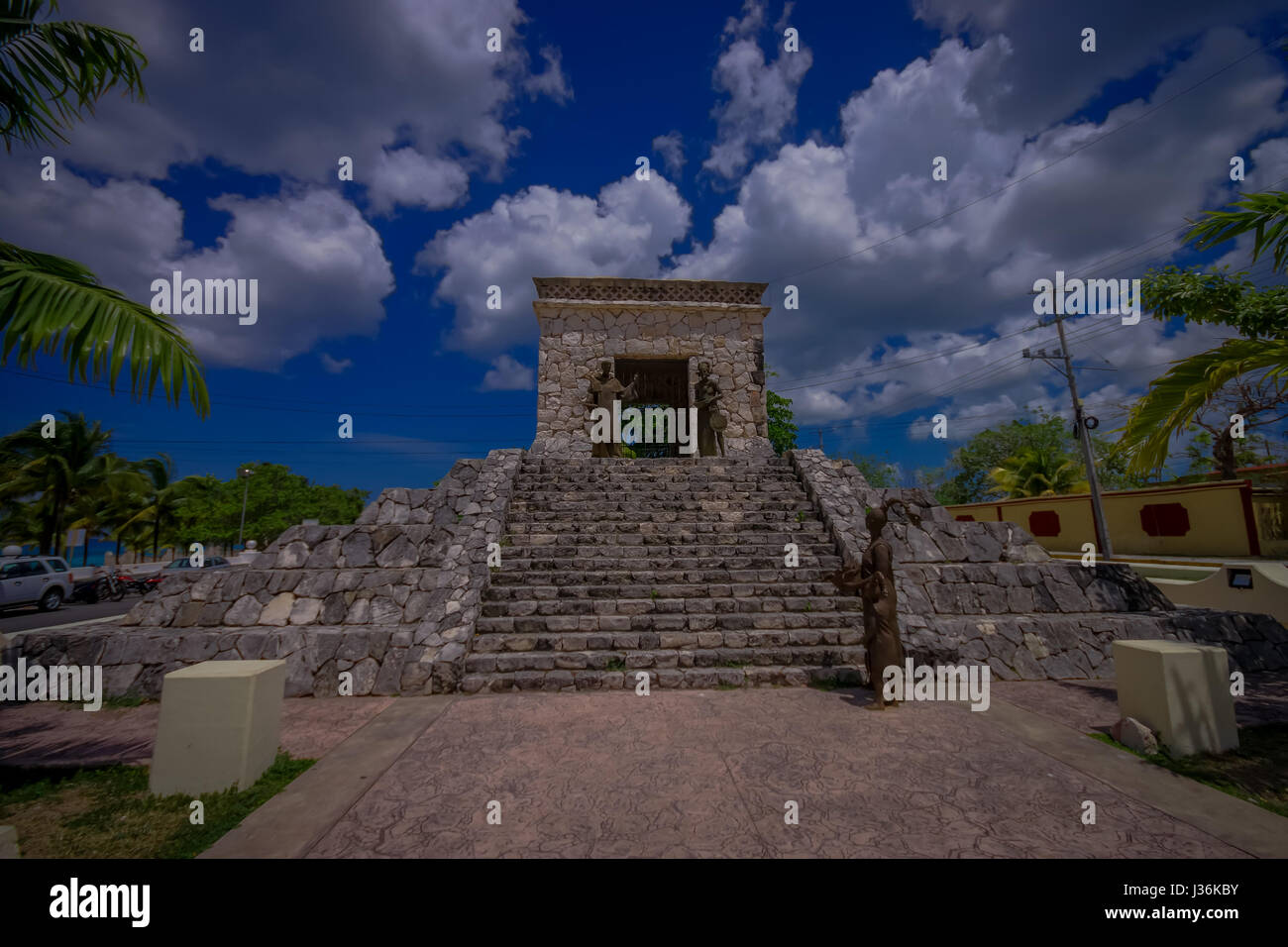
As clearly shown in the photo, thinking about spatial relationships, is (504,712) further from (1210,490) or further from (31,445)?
(31,445)

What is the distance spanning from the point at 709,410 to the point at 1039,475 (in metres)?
17.7

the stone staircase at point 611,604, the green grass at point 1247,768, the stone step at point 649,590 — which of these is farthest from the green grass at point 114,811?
the green grass at point 1247,768

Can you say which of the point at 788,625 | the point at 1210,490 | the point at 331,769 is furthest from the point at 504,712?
the point at 1210,490

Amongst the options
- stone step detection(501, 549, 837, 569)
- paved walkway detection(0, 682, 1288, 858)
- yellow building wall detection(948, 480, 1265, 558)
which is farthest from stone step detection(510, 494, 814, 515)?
yellow building wall detection(948, 480, 1265, 558)

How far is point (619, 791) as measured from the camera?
3.42 metres

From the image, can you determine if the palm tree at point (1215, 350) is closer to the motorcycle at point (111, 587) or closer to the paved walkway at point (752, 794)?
the paved walkway at point (752, 794)

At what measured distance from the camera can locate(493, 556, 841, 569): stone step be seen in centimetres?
765

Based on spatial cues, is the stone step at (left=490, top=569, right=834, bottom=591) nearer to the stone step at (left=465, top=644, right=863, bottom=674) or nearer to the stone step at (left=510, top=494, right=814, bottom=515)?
the stone step at (left=465, top=644, right=863, bottom=674)

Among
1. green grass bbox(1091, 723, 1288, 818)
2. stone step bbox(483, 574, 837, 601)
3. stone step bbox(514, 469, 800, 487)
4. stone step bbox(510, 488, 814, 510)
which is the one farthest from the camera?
stone step bbox(514, 469, 800, 487)

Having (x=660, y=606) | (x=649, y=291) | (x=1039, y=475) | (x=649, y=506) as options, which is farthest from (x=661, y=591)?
(x=1039, y=475)

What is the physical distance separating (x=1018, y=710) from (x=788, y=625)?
94.8 inches

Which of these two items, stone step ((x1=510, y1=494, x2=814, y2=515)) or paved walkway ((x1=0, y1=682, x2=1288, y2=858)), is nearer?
paved walkway ((x1=0, y1=682, x2=1288, y2=858))

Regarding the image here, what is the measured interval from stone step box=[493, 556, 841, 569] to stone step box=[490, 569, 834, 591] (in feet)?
0.18

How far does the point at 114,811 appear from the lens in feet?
10.8
